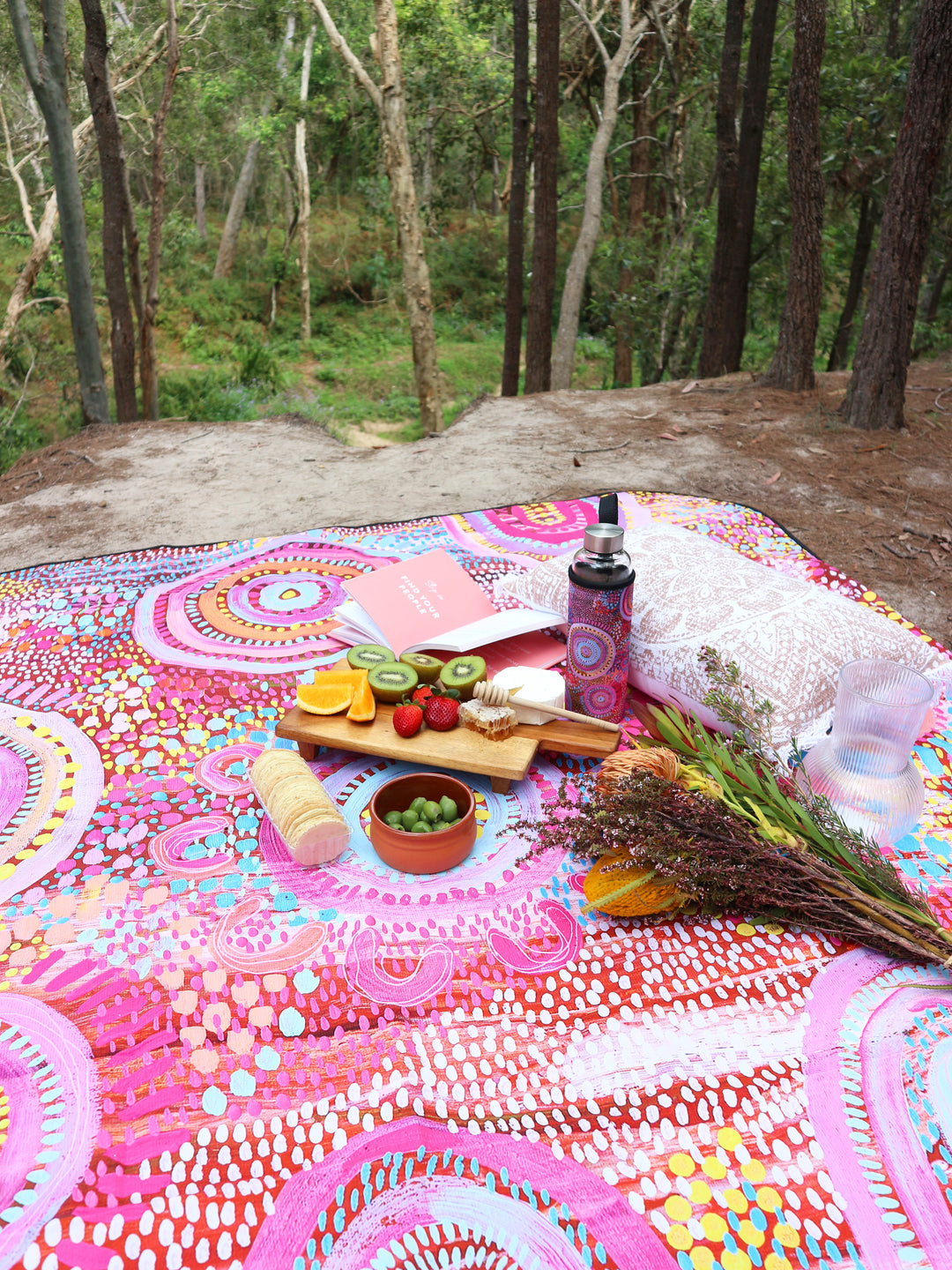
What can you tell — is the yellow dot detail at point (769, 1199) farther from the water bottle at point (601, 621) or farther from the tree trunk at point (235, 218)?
the tree trunk at point (235, 218)

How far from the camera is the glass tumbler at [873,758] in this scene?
1.44m

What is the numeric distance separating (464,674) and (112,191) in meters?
6.44

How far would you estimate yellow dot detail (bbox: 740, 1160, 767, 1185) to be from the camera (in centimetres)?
100

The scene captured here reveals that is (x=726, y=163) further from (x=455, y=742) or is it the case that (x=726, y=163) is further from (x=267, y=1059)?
(x=267, y=1059)

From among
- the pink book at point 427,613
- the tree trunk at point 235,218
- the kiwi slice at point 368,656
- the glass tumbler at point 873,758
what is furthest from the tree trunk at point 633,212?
the glass tumbler at point 873,758

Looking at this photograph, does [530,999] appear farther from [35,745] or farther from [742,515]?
[742,515]

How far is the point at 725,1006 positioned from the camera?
1.22m

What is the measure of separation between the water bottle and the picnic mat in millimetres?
259

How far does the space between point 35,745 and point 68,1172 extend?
1001 millimetres

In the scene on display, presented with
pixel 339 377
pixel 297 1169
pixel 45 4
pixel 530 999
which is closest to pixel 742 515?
pixel 530 999

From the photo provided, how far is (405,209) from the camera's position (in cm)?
797

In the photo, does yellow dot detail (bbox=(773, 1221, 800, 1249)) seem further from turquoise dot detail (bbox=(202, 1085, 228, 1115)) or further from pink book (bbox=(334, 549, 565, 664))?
pink book (bbox=(334, 549, 565, 664))

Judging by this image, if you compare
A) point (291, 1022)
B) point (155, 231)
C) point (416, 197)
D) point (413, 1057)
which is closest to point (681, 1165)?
point (413, 1057)

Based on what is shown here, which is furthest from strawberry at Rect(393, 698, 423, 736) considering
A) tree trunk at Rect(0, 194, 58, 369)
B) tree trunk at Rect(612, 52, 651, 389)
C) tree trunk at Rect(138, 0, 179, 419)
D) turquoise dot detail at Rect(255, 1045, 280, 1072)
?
tree trunk at Rect(612, 52, 651, 389)
